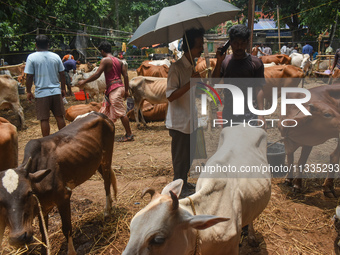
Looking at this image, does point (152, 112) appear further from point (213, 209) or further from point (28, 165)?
point (213, 209)

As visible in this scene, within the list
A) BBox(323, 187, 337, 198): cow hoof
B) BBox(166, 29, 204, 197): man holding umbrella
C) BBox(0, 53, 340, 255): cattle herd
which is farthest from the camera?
BBox(323, 187, 337, 198): cow hoof

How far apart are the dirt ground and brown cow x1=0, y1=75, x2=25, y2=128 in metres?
4.85

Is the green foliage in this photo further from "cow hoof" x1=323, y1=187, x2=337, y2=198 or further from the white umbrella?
"cow hoof" x1=323, y1=187, x2=337, y2=198

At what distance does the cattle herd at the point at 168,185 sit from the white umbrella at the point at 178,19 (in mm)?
1368

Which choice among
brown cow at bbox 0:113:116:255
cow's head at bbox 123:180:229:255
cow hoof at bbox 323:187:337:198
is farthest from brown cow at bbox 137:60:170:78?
cow's head at bbox 123:180:229:255

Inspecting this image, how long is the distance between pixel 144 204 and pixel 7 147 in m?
2.11

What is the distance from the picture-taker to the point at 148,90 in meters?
8.55

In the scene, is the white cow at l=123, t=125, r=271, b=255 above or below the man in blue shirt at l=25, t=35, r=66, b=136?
below

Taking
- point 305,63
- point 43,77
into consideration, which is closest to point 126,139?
point 43,77

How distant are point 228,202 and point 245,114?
70.0 inches

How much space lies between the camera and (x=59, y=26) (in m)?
19.5

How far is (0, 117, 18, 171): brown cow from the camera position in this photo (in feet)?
12.8

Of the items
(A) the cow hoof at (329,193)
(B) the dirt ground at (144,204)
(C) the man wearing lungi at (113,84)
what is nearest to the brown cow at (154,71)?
(C) the man wearing lungi at (113,84)

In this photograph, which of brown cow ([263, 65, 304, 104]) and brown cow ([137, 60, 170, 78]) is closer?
brown cow ([263, 65, 304, 104])
